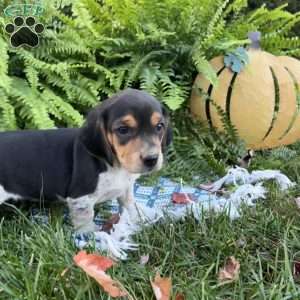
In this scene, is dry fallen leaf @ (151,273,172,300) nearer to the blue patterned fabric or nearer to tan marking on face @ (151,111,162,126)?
tan marking on face @ (151,111,162,126)

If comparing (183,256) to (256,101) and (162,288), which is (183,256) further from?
(256,101)

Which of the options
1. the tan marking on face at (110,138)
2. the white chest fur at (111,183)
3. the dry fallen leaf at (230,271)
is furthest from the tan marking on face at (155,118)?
the dry fallen leaf at (230,271)

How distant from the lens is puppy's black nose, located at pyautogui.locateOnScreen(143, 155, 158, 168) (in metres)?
2.88

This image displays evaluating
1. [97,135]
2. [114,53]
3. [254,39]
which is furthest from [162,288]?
[254,39]

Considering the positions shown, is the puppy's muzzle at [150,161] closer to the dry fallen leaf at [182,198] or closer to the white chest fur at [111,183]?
the white chest fur at [111,183]

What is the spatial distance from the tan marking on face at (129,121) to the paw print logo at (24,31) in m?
2.09

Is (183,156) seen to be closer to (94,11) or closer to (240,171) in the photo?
(240,171)

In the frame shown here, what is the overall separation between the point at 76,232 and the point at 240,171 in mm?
1517

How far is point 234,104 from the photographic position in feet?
15.9

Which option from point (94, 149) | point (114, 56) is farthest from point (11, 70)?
point (94, 149)

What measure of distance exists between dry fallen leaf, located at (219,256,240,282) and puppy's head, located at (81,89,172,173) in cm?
67

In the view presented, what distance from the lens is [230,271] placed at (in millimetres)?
2637

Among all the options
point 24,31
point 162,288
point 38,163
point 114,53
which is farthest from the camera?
point 114,53

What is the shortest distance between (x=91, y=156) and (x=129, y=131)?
41 cm
